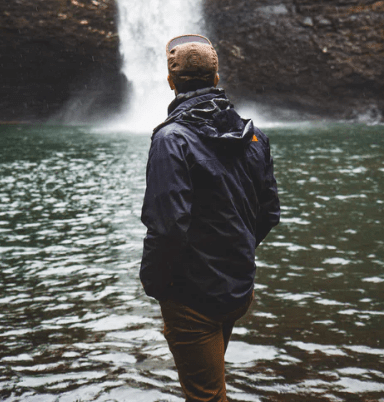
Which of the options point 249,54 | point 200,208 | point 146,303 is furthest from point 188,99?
point 249,54

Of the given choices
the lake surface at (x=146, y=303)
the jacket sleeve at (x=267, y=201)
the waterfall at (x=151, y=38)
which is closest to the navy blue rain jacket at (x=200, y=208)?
the jacket sleeve at (x=267, y=201)

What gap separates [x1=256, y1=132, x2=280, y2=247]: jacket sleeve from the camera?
9.70ft

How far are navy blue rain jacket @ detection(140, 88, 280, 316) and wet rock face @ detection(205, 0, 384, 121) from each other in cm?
3123

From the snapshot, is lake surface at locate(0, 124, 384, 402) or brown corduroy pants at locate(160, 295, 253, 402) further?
lake surface at locate(0, 124, 384, 402)

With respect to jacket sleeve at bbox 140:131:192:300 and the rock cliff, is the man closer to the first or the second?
jacket sleeve at bbox 140:131:192:300

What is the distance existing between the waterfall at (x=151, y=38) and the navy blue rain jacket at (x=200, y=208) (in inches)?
1149

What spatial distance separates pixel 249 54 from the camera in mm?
33156

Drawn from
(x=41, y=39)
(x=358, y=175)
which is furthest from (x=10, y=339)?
(x=41, y=39)

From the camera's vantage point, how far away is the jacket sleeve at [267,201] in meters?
2.96

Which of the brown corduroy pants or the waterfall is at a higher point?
the waterfall

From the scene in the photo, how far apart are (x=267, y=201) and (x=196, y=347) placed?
97 cm

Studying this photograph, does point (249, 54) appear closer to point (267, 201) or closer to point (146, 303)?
point (146, 303)

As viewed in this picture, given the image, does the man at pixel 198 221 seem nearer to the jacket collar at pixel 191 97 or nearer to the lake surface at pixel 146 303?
the jacket collar at pixel 191 97

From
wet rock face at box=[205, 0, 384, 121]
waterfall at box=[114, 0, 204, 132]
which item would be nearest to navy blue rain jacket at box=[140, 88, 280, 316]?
waterfall at box=[114, 0, 204, 132]
